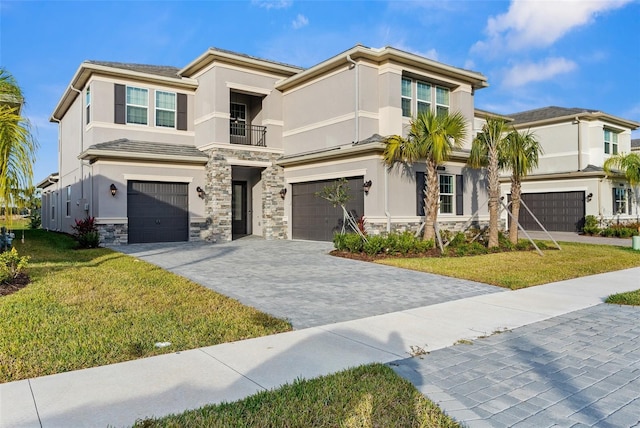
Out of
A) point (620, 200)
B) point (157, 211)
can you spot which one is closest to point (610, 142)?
point (620, 200)

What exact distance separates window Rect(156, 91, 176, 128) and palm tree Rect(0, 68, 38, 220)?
10.3 metres

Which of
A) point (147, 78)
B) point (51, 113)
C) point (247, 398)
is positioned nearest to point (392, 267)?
point (247, 398)

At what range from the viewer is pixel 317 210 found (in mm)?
18359

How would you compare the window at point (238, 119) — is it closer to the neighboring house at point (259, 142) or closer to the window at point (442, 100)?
the neighboring house at point (259, 142)

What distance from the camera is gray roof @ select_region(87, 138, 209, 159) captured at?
16.5 meters

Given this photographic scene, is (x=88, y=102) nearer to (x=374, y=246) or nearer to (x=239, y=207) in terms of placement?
(x=239, y=207)

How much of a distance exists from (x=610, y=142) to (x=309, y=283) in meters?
26.2

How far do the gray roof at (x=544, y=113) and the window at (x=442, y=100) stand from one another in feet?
38.8

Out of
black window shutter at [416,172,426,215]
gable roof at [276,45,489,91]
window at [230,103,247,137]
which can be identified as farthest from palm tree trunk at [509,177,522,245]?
window at [230,103,247,137]

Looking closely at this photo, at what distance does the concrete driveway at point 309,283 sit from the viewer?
691cm

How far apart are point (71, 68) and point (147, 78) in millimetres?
3957

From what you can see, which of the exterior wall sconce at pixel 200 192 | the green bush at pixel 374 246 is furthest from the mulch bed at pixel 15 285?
the exterior wall sconce at pixel 200 192

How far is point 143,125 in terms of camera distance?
1822 cm

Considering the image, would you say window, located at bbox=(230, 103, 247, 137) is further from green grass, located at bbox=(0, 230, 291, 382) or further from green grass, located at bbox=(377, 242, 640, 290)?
green grass, located at bbox=(0, 230, 291, 382)
